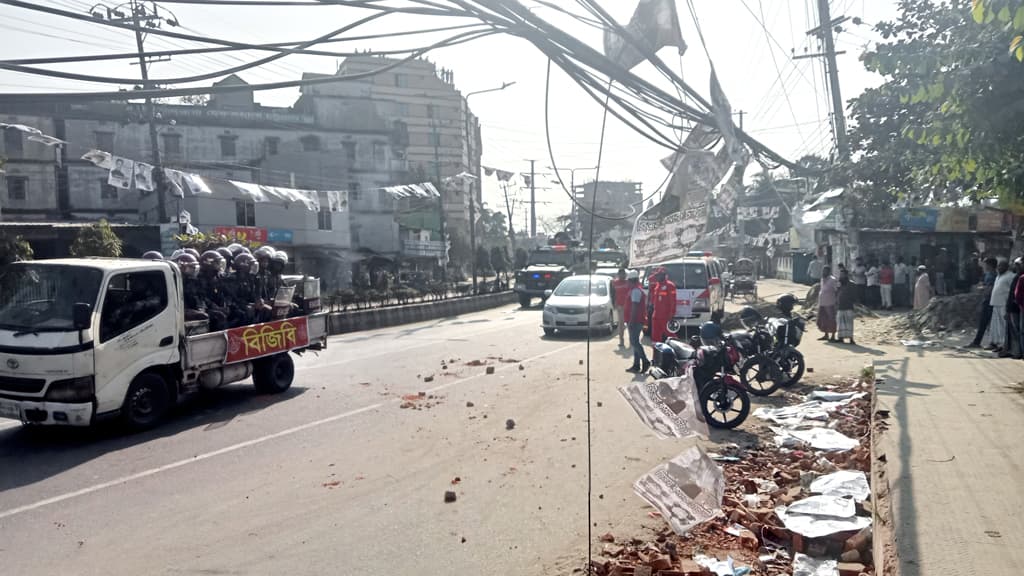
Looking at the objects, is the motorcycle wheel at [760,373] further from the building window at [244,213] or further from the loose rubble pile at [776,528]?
the building window at [244,213]

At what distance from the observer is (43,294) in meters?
8.21

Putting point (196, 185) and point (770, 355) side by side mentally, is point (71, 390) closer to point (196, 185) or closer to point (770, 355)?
point (770, 355)

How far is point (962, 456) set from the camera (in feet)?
20.4

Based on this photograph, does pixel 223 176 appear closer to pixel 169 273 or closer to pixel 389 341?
pixel 389 341

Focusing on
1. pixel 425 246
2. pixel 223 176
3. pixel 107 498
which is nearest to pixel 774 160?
pixel 107 498

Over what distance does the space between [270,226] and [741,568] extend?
134 feet

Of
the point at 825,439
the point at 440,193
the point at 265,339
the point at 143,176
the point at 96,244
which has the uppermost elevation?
the point at 440,193

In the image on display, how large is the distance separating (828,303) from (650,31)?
36.4 feet

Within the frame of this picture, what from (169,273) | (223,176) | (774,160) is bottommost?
(169,273)

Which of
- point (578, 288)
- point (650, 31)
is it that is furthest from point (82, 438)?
point (578, 288)

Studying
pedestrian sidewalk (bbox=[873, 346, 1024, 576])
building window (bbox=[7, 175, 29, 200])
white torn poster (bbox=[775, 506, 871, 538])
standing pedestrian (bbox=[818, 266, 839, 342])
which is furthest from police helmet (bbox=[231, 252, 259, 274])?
building window (bbox=[7, 175, 29, 200])

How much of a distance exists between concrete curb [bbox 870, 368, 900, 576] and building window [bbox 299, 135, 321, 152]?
48.4 metres

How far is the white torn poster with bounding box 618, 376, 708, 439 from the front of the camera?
5316 millimetres

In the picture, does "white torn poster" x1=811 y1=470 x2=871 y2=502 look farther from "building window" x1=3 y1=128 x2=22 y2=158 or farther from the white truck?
"building window" x1=3 y1=128 x2=22 y2=158
